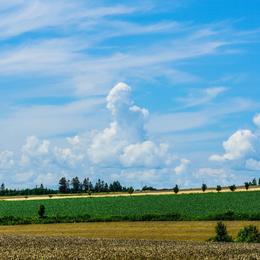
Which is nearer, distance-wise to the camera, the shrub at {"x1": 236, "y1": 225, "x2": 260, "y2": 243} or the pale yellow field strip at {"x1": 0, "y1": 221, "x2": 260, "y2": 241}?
the shrub at {"x1": 236, "y1": 225, "x2": 260, "y2": 243}

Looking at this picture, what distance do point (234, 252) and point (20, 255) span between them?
14.7 meters

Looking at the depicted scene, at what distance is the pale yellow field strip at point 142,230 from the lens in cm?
6938

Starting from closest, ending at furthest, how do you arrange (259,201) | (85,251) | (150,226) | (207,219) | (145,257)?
(145,257) < (85,251) < (150,226) < (207,219) < (259,201)

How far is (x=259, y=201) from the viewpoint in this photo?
135 m

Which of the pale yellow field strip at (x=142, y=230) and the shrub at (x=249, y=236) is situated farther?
the pale yellow field strip at (x=142, y=230)

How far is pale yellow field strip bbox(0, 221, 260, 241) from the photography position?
228 feet

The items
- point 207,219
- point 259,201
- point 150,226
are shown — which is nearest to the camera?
point 150,226

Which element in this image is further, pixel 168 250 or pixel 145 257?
pixel 168 250

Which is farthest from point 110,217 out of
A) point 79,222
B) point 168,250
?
point 168,250

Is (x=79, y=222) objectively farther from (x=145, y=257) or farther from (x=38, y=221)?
(x=145, y=257)

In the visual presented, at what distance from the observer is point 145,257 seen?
39.6m

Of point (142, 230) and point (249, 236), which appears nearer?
point (249, 236)

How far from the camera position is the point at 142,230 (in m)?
77.6

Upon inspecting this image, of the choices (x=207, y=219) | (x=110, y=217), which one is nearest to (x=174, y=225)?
(x=207, y=219)
